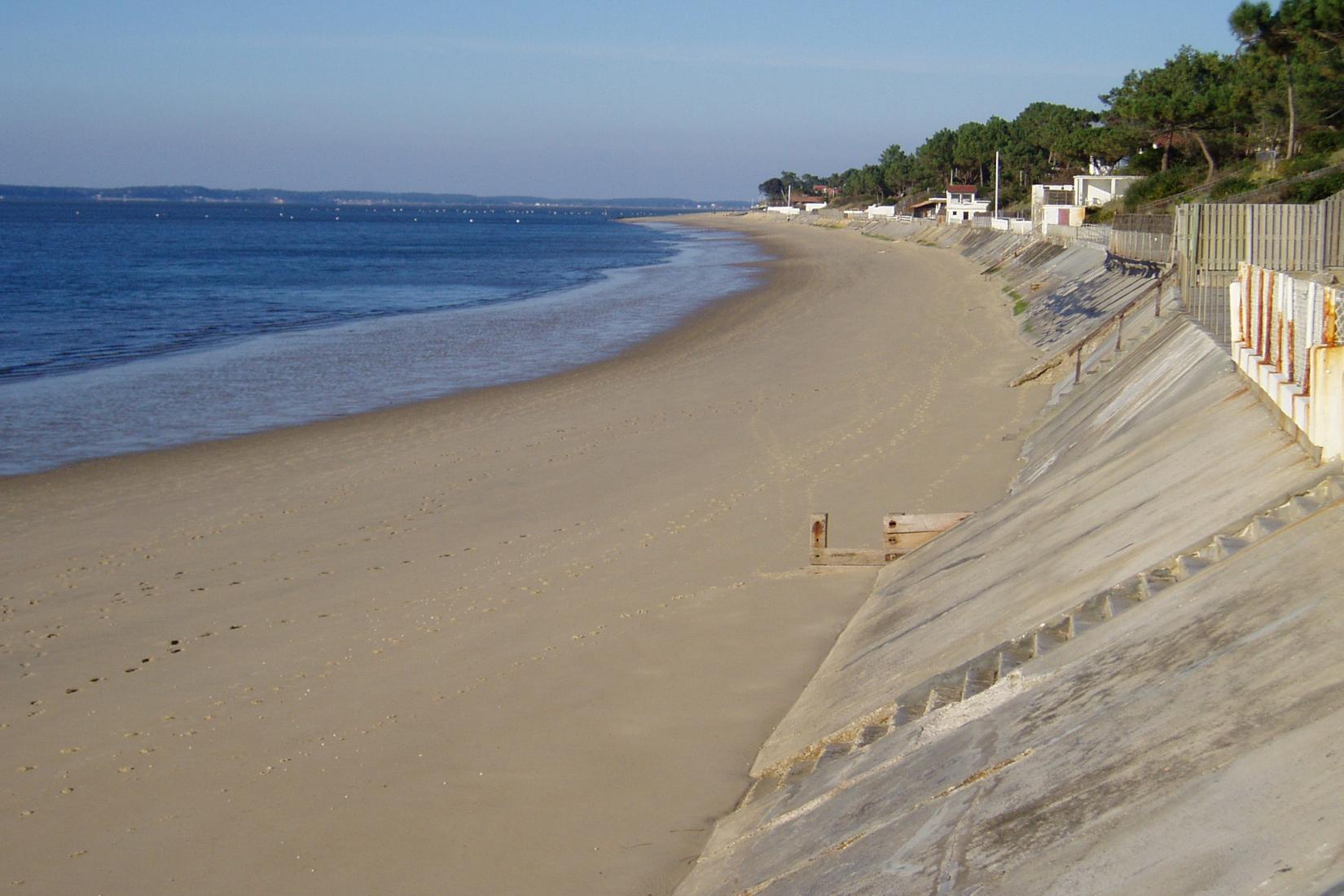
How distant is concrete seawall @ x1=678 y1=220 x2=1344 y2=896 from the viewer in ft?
14.3

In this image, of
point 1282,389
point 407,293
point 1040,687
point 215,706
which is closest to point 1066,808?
point 1040,687

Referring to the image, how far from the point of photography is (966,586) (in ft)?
30.7

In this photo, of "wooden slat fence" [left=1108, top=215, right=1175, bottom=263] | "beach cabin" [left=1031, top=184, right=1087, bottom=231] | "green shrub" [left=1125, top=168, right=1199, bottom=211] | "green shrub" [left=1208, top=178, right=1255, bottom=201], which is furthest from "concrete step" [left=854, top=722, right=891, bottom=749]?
"green shrub" [left=1125, top=168, right=1199, bottom=211]

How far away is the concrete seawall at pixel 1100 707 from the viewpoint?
172 inches

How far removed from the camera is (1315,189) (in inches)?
1235

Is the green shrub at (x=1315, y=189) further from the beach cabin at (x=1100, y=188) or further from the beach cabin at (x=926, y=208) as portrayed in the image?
the beach cabin at (x=926, y=208)

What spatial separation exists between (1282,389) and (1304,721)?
15.2 ft

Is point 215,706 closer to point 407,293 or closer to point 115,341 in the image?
point 115,341

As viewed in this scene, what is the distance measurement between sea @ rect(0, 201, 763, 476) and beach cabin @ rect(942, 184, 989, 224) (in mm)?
15176

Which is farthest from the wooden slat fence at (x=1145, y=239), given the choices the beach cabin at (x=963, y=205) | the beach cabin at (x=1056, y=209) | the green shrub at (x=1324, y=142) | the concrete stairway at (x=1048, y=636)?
the beach cabin at (x=963, y=205)

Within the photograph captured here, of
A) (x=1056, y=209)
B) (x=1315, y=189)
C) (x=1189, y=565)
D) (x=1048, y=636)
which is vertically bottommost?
(x=1048, y=636)

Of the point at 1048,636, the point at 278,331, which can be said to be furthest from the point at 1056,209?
the point at 1048,636

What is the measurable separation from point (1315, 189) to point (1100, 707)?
30.1 metres

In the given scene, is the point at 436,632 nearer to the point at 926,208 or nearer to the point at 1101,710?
the point at 1101,710
